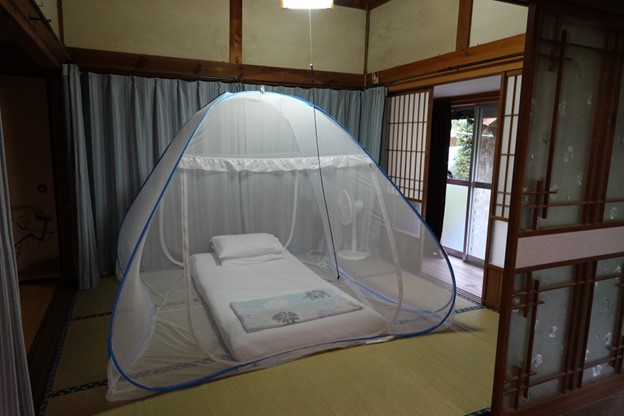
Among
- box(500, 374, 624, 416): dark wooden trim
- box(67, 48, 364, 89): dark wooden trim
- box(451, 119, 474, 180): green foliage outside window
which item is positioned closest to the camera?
box(500, 374, 624, 416): dark wooden trim

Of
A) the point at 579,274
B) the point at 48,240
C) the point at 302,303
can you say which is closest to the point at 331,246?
the point at 302,303

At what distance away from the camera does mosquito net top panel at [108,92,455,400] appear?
2414 mm

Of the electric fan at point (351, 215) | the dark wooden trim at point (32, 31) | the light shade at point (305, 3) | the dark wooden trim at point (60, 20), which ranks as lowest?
the electric fan at point (351, 215)

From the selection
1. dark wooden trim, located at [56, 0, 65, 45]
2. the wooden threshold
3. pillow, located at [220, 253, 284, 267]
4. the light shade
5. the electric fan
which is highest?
dark wooden trim, located at [56, 0, 65, 45]

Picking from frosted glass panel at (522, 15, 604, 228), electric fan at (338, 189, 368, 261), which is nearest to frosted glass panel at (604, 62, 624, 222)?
frosted glass panel at (522, 15, 604, 228)

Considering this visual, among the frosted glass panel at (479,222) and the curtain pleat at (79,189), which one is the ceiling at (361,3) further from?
the curtain pleat at (79,189)

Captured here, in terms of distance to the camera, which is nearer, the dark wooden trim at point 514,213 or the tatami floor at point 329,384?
the dark wooden trim at point 514,213

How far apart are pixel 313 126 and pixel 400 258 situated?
129 cm

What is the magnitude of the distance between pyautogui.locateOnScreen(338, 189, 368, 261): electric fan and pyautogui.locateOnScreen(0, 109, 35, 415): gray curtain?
2.28m

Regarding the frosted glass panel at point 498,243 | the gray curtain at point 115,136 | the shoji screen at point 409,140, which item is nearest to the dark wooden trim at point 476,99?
the shoji screen at point 409,140

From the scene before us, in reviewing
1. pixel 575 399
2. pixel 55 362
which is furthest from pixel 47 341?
pixel 575 399

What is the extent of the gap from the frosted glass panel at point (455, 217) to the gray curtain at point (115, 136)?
3.08 metres

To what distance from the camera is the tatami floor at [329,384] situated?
2076mm

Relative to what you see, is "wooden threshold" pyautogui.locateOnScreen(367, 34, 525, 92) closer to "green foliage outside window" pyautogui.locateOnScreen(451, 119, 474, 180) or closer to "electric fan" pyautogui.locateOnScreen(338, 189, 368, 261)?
"green foliage outside window" pyautogui.locateOnScreen(451, 119, 474, 180)
